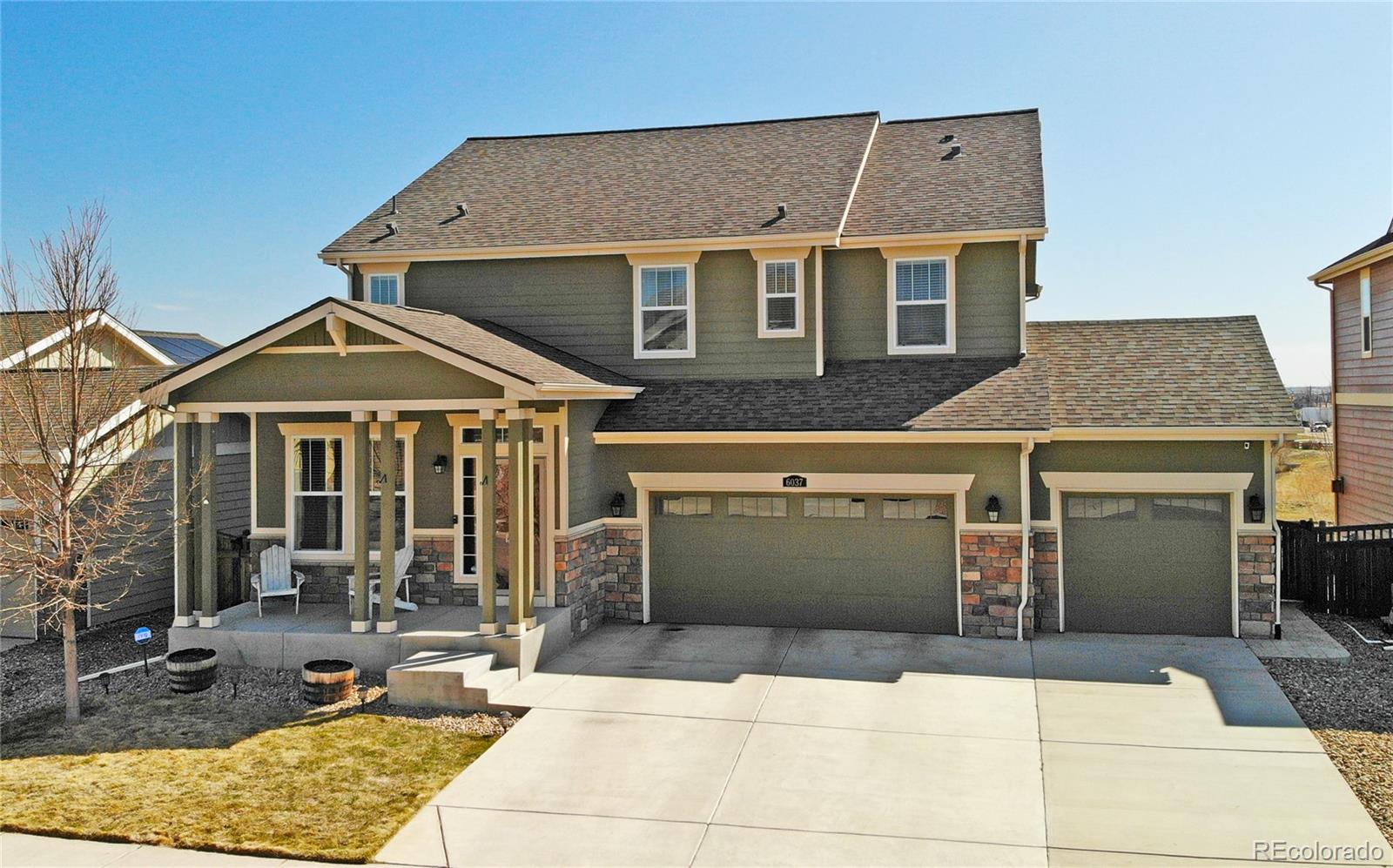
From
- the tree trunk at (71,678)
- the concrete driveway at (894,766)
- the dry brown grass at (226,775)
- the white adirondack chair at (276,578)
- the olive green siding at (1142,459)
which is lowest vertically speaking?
the dry brown grass at (226,775)

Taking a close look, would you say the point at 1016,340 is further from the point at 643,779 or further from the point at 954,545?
the point at 643,779

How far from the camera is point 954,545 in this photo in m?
12.2

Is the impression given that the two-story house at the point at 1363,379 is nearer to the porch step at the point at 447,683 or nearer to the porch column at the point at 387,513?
the porch step at the point at 447,683

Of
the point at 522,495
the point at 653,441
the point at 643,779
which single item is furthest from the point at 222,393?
the point at 643,779

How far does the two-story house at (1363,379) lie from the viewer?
15.4m

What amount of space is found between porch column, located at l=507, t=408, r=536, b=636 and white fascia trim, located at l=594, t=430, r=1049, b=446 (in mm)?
1911

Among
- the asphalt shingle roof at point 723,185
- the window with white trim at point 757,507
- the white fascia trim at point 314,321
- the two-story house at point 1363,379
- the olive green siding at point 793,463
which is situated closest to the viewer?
the white fascia trim at point 314,321

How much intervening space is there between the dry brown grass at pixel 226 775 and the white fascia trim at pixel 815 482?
15.4 feet

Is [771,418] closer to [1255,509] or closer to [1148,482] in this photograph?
[1148,482]

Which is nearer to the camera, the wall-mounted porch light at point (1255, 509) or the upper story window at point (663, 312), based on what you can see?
the wall-mounted porch light at point (1255, 509)

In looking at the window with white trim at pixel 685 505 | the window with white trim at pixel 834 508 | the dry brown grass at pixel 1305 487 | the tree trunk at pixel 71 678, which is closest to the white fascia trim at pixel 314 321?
the tree trunk at pixel 71 678

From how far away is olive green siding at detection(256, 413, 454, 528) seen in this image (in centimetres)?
1316

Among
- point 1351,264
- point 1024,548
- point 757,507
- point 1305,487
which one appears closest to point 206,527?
point 757,507

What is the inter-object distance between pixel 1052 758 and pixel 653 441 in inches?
251
